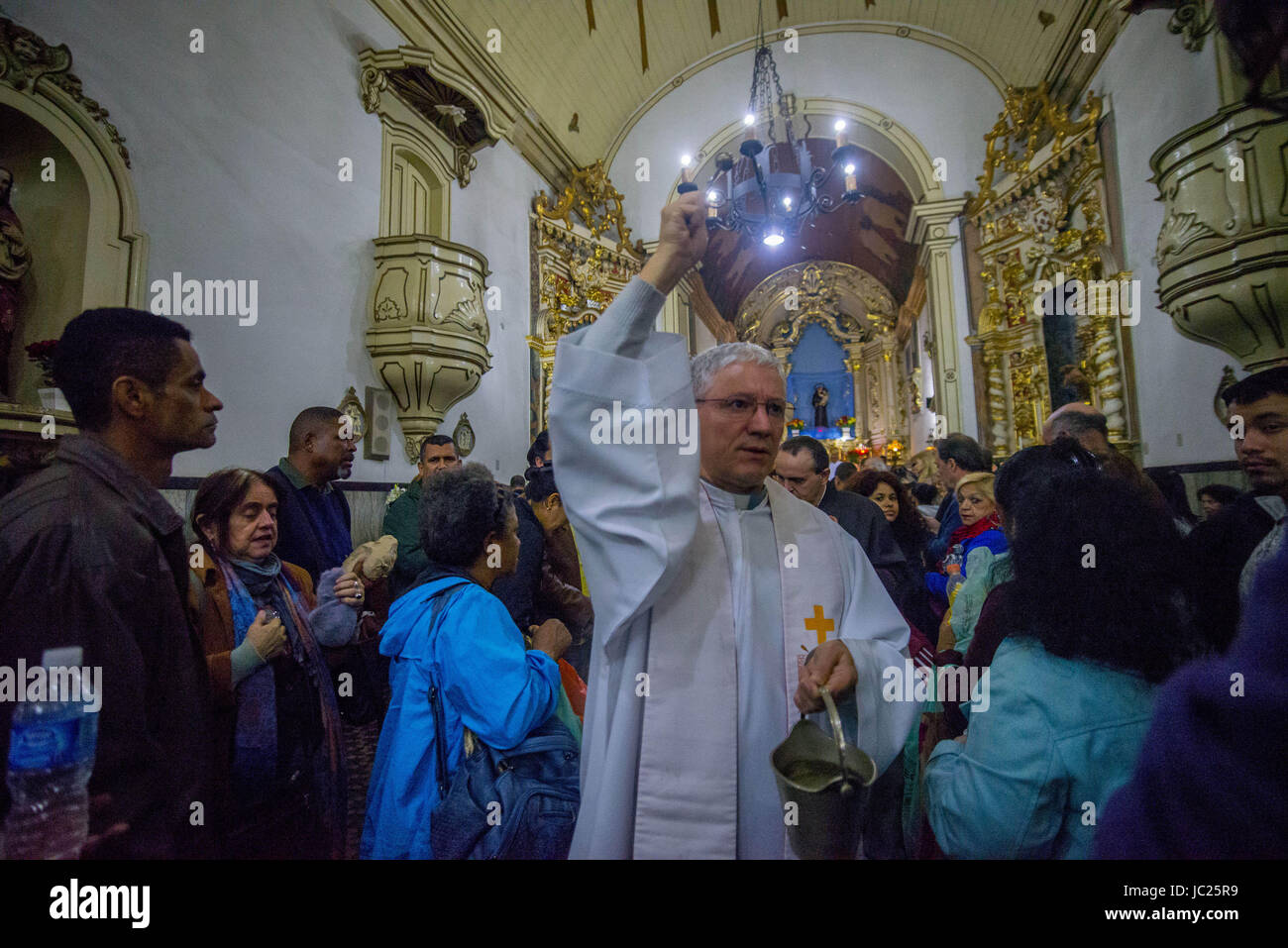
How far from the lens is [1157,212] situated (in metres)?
5.32

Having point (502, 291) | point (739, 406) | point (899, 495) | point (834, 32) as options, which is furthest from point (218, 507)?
point (834, 32)

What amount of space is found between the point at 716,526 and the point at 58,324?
3.62 m

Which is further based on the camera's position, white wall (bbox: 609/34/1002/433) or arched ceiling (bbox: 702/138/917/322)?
arched ceiling (bbox: 702/138/917/322)

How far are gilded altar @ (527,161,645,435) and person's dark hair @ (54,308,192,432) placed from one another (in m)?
6.86

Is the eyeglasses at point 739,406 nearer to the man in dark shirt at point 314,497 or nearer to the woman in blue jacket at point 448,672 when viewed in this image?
the woman in blue jacket at point 448,672

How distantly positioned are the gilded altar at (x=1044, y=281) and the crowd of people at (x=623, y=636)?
17.2ft

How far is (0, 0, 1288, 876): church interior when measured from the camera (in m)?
3.07

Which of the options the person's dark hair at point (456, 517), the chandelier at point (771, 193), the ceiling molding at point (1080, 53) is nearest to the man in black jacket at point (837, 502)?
the person's dark hair at point (456, 517)

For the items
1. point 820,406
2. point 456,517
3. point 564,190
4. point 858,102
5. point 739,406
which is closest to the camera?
point 739,406

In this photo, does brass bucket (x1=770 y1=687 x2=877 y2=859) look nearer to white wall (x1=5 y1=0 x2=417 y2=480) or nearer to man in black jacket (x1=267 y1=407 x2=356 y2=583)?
man in black jacket (x1=267 y1=407 x2=356 y2=583)

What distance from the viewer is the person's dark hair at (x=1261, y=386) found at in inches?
72.0

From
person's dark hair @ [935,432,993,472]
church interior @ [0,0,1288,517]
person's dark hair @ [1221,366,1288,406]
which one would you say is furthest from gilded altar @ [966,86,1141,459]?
person's dark hair @ [1221,366,1288,406]

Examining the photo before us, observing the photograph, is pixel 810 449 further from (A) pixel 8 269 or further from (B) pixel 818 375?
(B) pixel 818 375

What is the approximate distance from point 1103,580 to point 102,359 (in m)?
1.98
